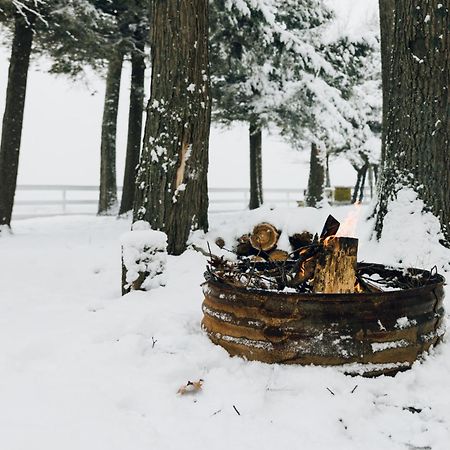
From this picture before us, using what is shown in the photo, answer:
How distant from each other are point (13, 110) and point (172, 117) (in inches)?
228

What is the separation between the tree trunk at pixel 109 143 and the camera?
48.7 ft

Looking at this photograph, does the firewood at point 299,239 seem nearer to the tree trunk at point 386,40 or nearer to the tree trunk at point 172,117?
the tree trunk at point 386,40

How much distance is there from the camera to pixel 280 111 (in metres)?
13.2

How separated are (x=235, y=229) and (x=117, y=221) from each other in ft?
21.9

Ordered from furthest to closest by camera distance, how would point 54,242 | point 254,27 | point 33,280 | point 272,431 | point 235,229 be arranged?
1. point 254,27
2. point 54,242
3. point 235,229
4. point 33,280
5. point 272,431

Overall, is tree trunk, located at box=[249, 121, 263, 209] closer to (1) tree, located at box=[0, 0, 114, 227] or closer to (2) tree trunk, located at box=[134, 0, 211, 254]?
(1) tree, located at box=[0, 0, 114, 227]

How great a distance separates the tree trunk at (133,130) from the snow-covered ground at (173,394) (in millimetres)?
8815

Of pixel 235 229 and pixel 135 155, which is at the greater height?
pixel 135 155

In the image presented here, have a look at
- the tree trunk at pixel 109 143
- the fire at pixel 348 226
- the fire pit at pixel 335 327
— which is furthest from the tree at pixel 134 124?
the fire pit at pixel 335 327

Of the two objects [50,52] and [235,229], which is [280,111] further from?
[235,229]

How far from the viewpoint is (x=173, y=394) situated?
102 inches

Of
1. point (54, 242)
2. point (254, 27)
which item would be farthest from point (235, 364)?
point (254, 27)

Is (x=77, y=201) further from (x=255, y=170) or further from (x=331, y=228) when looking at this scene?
(x=331, y=228)

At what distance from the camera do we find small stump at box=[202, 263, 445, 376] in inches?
108
